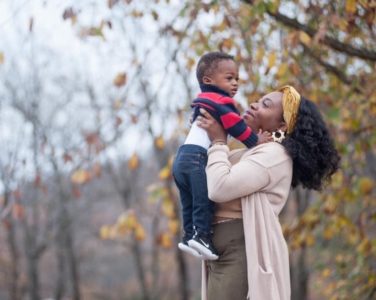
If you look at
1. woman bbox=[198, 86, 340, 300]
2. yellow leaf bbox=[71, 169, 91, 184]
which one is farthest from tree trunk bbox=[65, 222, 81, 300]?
woman bbox=[198, 86, 340, 300]

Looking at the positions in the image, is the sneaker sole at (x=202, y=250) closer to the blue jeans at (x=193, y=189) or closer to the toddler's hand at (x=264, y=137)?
the blue jeans at (x=193, y=189)

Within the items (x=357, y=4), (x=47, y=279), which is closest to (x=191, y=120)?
(x=357, y=4)

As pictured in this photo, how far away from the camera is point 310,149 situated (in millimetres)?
2658

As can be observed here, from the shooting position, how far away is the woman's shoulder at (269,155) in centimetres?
255

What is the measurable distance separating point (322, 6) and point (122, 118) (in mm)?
1704

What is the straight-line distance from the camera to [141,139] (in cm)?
491

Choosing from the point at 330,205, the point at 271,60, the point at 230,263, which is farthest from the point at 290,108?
the point at 330,205

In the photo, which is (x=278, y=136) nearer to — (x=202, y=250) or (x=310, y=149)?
(x=310, y=149)

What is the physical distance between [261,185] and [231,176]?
15cm

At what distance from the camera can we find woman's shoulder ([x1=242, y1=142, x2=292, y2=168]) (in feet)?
8.38

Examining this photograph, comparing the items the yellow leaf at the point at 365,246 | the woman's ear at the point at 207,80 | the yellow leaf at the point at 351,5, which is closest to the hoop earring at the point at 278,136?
the woman's ear at the point at 207,80

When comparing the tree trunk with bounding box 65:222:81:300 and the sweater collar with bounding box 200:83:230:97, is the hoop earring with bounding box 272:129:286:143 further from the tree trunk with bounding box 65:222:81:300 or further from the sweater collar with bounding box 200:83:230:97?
the tree trunk with bounding box 65:222:81:300

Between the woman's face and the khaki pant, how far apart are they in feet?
1.43

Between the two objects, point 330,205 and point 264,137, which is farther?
point 330,205
